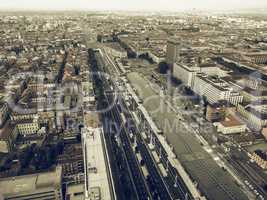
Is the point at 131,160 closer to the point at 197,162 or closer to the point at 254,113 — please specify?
the point at 197,162

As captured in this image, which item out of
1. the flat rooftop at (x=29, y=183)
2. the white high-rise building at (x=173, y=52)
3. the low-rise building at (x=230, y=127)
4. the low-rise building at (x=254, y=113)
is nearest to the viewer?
the flat rooftop at (x=29, y=183)

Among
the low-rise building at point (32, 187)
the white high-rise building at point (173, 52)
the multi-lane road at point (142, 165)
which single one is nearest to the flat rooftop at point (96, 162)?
the low-rise building at point (32, 187)

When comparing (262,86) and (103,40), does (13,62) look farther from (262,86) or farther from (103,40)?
(262,86)

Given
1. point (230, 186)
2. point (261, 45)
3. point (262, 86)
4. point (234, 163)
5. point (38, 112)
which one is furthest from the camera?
point (261, 45)

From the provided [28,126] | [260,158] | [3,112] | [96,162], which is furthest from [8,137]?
[260,158]

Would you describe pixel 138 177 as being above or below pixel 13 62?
below

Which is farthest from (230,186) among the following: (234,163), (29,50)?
(29,50)

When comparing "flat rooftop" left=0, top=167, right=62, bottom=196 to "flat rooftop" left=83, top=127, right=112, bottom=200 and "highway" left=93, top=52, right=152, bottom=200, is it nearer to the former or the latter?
"flat rooftop" left=83, top=127, right=112, bottom=200

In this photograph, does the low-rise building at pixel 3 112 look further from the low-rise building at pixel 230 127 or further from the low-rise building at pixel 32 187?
the low-rise building at pixel 230 127

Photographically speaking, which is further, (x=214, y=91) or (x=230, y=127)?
(x=214, y=91)

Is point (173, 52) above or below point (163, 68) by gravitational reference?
above

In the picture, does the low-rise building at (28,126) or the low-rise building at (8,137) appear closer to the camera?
the low-rise building at (8,137)
